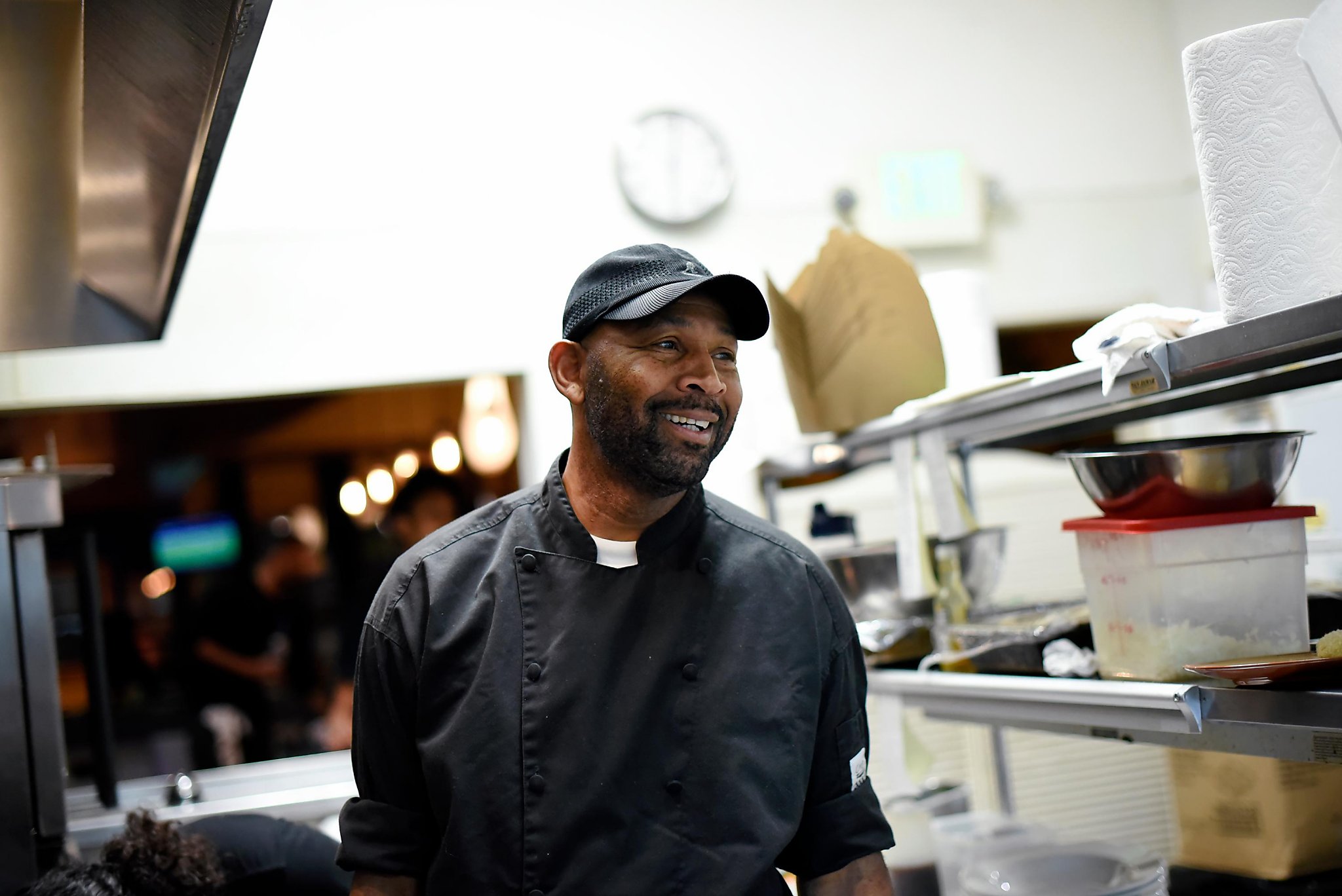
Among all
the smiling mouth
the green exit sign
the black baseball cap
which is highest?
the green exit sign

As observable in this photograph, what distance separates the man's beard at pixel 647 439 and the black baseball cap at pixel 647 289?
0.26 ft

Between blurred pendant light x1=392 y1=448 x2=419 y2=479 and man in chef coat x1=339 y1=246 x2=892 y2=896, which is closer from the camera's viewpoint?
man in chef coat x1=339 y1=246 x2=892 y2=896

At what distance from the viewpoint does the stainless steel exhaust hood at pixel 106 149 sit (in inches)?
53.5

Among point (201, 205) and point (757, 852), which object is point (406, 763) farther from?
point (201, 205)

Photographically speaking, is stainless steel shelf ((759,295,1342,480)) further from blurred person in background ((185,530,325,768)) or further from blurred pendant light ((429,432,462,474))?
blurred pendant light ((429,432,462,474))

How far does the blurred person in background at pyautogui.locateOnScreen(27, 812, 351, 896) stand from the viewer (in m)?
2.06

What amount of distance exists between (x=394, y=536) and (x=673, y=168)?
3674mm

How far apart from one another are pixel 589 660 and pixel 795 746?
0.31 metres

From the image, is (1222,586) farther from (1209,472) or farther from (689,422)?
(689,422)

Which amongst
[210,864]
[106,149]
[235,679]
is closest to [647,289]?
[106,149]

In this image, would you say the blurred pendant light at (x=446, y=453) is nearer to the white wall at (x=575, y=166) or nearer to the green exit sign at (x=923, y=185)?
the white wall at (x=575, y=166)

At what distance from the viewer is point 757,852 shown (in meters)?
1.60

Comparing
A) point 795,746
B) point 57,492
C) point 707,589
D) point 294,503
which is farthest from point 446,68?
point 294,503

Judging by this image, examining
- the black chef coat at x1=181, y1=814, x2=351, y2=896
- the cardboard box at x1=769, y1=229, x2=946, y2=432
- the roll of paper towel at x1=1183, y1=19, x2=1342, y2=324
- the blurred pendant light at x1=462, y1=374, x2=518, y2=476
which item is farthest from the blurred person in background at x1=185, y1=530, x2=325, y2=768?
the roll of paper towel at x1=1183, y1=19, x2=1342, y2=324
